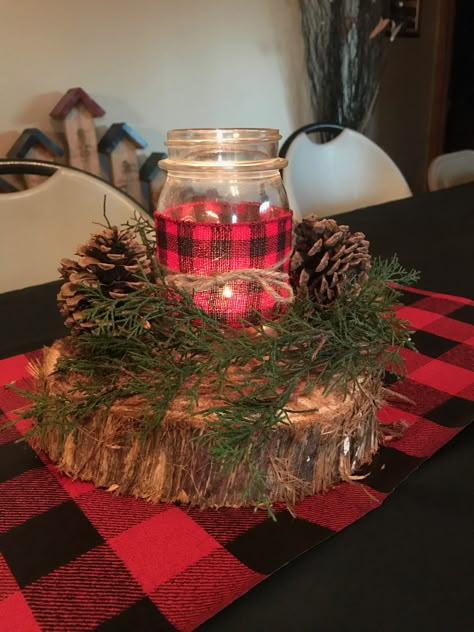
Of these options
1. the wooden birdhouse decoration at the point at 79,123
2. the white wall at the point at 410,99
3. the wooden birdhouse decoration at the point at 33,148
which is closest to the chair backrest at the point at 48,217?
the wooden birdhouse decoration at the point at 33,148

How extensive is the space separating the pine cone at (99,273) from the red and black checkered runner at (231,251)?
3cm

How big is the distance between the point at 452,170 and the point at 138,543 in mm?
1851

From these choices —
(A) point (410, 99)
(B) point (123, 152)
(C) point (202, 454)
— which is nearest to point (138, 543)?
(C) point (202, 454)

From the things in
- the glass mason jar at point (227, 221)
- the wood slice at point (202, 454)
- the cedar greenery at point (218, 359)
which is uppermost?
the glass mason jar at point (227, 221)

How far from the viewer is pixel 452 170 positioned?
1.97 m

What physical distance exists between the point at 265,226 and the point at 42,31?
129 cm

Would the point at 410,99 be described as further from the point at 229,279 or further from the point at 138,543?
the point at 138,543

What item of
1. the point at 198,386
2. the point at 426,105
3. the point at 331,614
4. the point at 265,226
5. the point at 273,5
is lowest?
the point at 331,614

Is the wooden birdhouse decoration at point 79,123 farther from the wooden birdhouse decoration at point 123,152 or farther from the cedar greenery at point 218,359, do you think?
the cedar greenery at point 218,359

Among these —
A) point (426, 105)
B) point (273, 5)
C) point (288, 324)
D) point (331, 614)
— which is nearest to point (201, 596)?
point (331, 614)

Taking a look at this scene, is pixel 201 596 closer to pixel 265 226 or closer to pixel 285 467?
pixel 285 467

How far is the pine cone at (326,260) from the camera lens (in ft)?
1.77

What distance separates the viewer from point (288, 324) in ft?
1.64

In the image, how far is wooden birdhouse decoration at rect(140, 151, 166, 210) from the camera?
1.76m
